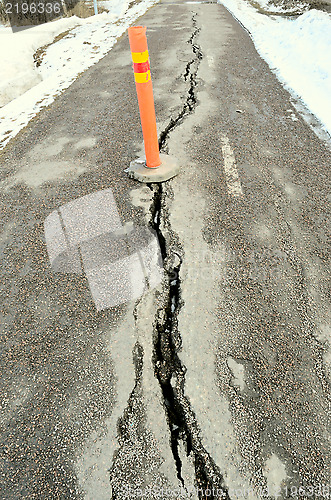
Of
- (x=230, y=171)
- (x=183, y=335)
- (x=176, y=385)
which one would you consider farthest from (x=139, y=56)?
(x=176, y=385)

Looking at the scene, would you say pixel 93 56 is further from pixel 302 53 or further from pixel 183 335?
pixel 183 335

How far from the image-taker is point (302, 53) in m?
6.75

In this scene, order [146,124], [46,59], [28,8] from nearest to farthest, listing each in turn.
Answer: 1. [146,124]
2. [46,59]
3. [28,8]

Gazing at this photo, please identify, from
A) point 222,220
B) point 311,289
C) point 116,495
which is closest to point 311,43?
point 222,220

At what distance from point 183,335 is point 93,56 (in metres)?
8.06

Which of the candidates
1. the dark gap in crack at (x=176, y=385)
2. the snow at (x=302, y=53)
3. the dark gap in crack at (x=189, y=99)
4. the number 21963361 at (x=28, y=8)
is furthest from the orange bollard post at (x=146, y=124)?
the number 21963361 at (x=28, y=8)

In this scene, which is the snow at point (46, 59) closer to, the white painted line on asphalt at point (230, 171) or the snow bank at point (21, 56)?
the snow bank at point (21, 56)

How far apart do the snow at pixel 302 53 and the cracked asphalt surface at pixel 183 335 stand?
1.23m

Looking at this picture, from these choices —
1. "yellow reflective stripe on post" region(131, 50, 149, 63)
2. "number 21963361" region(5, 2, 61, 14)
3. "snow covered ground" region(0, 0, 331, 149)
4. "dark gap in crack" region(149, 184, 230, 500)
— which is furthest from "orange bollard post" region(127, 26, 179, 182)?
Result: "number 21963361" region(5, 2, 61, 14)

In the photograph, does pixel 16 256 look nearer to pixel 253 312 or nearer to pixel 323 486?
pixel 253 312

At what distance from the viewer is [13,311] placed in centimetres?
240

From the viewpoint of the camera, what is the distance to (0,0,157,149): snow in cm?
553

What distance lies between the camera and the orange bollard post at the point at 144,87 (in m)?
2.81

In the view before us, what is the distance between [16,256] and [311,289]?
2.45m
